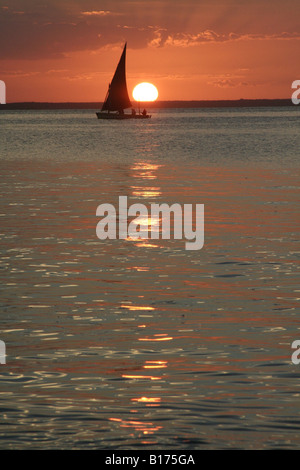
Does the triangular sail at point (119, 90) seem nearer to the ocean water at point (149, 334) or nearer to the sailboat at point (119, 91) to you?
the sailboat at point (119, 91)

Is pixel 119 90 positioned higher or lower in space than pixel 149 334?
higher

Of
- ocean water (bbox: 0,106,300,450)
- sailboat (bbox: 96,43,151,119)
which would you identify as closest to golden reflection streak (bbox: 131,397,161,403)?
ocean water (bbox: 0,106,300,450)

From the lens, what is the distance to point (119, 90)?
13762 centimetres

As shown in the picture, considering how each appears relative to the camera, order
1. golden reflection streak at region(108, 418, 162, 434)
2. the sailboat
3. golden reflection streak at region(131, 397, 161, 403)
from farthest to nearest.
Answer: the sailboat → golden reflection streak at region(131, 397, 161, 403) → golden reflection streak at region(108, 418, 162, 434)

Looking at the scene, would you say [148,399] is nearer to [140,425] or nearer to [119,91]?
[140,425]

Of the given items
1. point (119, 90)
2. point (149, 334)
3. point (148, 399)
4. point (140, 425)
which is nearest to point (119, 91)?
point (119, 90)

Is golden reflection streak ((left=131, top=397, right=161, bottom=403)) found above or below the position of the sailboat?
below

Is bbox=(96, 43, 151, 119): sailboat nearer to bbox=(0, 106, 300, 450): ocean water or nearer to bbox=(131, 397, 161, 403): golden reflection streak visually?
bbox=(0, 106, 300, 450): ocean water

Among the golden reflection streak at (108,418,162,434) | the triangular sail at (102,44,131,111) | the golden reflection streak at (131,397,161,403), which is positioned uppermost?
the triangular sail at (102,44,131,111)

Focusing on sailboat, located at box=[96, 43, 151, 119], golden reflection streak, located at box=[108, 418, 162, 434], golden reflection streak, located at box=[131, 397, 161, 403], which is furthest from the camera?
sailboat, located at box=[96, 43, 151, 119]

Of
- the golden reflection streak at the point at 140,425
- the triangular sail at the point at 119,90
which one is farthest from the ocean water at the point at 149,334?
the triangular sail at the point at 119,90

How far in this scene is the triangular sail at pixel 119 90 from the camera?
135 m

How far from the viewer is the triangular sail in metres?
135
